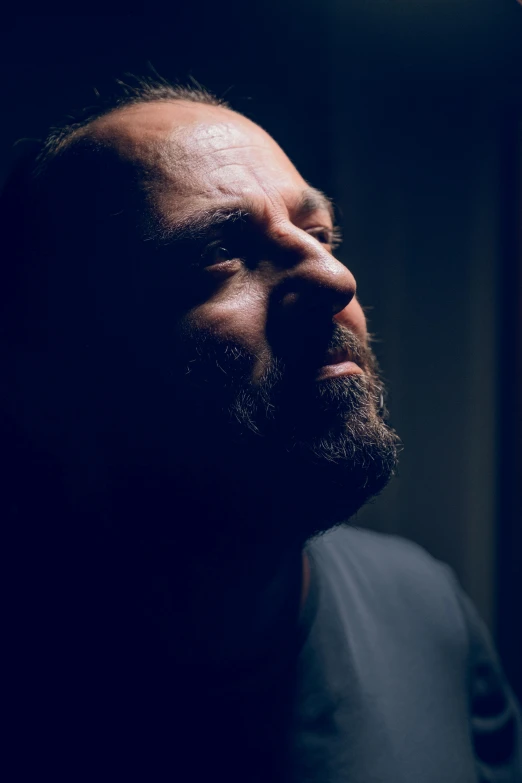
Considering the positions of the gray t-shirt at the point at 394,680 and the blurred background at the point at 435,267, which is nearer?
the gray t-shirt at the point at 394,680

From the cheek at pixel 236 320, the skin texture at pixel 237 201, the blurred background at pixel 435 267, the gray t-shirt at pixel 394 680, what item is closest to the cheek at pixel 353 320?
the skin texture at pixel 237 201

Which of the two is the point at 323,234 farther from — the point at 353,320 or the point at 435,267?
the point at 435,267

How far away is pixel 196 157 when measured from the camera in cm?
82

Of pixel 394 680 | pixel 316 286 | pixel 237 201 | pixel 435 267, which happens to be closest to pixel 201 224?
pixel 237 201

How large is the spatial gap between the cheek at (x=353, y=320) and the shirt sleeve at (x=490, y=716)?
2.16 ft

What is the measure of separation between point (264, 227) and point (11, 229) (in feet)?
1.41

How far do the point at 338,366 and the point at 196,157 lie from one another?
0.36m

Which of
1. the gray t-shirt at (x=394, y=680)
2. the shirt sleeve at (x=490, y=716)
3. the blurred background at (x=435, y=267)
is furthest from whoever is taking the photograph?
the blurred background at (x=435, y=267)

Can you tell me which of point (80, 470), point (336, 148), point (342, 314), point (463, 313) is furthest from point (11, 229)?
point (463, 313)

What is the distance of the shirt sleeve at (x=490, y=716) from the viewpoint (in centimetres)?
100

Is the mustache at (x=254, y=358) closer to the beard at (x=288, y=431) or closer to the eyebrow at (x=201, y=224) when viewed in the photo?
the beard at (x=288, y=431)

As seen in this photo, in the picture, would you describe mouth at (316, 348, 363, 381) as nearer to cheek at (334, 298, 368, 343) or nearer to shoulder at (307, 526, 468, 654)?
cheek at (334, 298, 368, 343)

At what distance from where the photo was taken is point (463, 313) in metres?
1.51

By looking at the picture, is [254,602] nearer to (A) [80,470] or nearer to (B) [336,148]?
(A) [80,470]
